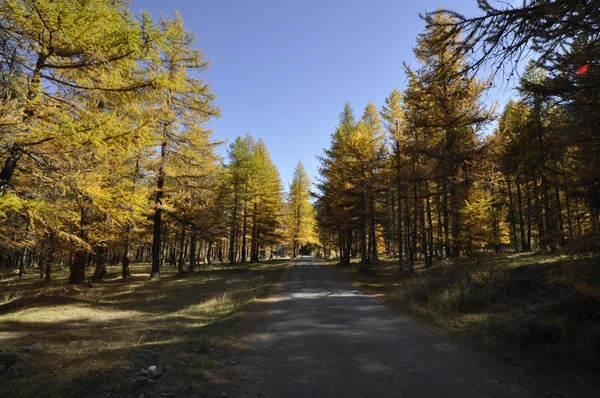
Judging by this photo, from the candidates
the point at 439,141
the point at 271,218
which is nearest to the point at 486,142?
the point at 439,141

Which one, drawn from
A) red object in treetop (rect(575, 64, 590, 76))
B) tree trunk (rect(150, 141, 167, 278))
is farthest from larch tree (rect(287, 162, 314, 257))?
red object in treetop (rect(575, 64, 590, 76))

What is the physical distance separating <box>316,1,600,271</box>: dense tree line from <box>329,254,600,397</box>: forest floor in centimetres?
106

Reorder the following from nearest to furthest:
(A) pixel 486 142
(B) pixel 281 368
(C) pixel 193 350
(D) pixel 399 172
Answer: (B) pixel 281 368
(C) pixel 193 350
(A) pixel 486 142
(D) pixel 399 172

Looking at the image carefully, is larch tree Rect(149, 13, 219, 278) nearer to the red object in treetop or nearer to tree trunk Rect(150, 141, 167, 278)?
tree trunk Rect(150, 141, 167, 278)

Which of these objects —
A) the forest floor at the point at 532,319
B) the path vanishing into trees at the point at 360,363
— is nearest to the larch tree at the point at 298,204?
the forest floor at the point at 532,319

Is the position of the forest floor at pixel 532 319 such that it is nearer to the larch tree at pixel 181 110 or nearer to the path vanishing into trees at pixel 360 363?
the path vanishing into trees at pixel 360 363

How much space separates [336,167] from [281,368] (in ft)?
73.8

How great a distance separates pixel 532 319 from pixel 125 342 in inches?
336

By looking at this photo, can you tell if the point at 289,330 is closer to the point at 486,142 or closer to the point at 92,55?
the point at 92,55

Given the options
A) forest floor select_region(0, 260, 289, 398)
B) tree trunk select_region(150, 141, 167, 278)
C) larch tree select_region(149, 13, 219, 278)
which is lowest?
forest floor select_region(0, 260, 289, 398)

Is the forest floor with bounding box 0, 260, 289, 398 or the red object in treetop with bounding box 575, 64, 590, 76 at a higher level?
the red object in treetop with bounding box 575, 64, 590, 76

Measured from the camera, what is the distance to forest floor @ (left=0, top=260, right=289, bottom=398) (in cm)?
405

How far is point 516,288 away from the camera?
28.6ft

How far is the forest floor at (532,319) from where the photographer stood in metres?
4.64
